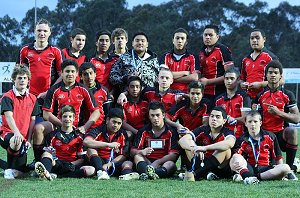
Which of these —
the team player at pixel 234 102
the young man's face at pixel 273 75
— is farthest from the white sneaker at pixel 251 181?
the young man's face at pixel 273 75

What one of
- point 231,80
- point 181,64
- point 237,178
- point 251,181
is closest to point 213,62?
point 181,64

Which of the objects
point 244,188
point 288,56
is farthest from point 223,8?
point 244,188

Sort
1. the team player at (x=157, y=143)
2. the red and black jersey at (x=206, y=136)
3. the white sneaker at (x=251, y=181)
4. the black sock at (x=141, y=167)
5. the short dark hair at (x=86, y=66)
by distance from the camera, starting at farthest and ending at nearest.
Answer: the short dark hair at (x=86, y=66) < the team player at (x=157, y=143) < the red and black jersey at (x=206, y=136) < the black sock at (x=141, y=167) < the white sneaker at (x=251, y=181)

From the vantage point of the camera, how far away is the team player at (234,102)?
7.04m

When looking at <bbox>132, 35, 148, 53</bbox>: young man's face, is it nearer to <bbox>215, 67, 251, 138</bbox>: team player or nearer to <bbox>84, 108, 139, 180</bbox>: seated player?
<bbox>84, 108, 139, 180</bbox>: seated player

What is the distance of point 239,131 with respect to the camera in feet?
23.7

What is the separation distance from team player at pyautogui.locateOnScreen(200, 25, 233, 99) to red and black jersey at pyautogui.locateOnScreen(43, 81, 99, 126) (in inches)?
63.8

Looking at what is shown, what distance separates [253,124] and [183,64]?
62.6 inches

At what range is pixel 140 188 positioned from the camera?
568 centimetres

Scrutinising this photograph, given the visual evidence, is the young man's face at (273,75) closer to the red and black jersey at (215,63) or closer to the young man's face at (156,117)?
the red and black jersey at (215,63)

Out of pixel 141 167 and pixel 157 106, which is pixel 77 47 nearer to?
pixel 157 106

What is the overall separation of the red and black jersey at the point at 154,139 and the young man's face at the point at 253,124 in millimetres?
940

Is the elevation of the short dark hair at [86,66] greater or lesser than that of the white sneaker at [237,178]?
greater

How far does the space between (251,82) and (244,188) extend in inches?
90.6
